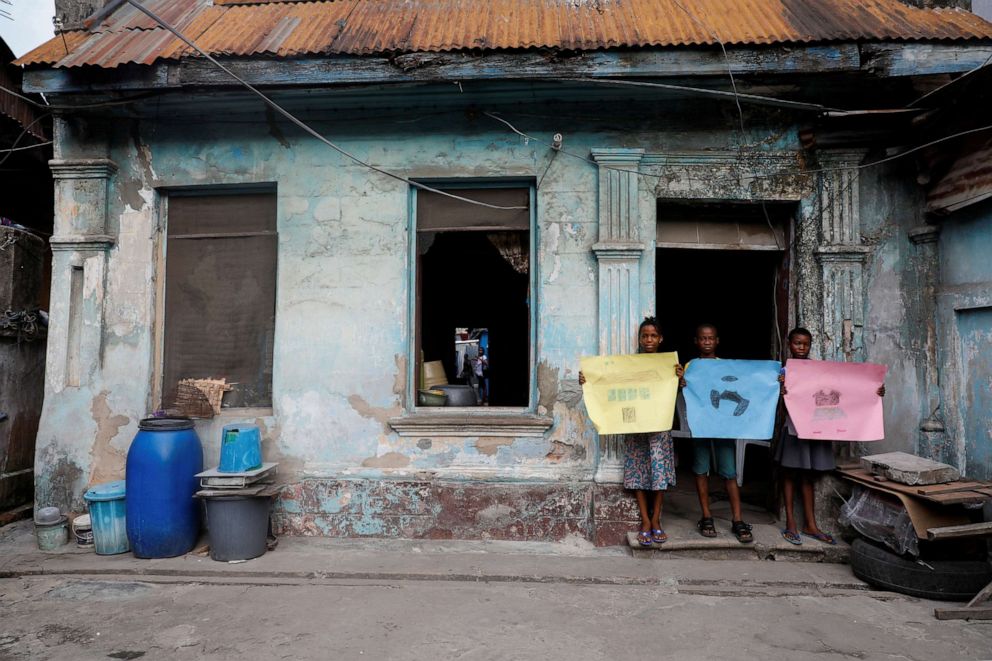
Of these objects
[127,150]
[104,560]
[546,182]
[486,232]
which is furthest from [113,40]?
[104,560]

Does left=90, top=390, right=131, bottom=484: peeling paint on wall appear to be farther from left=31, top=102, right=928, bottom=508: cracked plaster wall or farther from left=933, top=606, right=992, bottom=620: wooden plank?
left=933, top=606, right=992, bottom=620: wooden plank

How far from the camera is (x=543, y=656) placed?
11.3 feet

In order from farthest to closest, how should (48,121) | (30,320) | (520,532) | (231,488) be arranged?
(48,121) < (30,320) < (520,532) < (231,488)

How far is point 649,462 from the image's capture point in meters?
5.01

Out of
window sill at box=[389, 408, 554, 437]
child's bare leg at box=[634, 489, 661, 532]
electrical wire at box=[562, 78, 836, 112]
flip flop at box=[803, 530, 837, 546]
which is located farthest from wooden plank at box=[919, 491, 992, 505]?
electrical wire at box=[562, 78, 836, 112]

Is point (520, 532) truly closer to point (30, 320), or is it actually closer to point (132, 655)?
point (132, 655)

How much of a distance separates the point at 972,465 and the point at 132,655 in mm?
6411

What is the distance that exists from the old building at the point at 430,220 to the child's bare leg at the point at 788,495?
670 mm

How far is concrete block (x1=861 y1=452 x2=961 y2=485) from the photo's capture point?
446 centimetres

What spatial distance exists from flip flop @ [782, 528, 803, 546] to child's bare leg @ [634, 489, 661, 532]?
115 cm

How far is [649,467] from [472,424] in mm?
1575

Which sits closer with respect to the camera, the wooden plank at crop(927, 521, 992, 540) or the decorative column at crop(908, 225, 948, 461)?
the wooden plank at crop(927, 521, 992, 540)

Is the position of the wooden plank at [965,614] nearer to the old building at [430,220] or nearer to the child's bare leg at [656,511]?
the old building at [430,220]

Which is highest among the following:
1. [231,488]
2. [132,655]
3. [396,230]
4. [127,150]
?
[127,150]
